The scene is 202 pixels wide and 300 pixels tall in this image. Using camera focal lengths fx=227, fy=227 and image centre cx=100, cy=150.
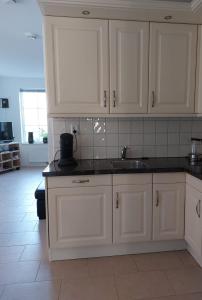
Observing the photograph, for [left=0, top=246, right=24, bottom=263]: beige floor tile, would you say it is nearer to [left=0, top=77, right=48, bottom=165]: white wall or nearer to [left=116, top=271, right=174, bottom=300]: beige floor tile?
[left=116, top=271, right=174, bottom=300]: beige floor tile

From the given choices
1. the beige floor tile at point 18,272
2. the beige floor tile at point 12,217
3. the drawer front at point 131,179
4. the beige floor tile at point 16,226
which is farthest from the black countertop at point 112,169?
the beige floor tile at point 12,217

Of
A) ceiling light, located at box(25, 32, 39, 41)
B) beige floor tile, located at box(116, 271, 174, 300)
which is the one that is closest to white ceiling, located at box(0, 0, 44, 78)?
ceiling light, located at box(25, 32, 39, 41)

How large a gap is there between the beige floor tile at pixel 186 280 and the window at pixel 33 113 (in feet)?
17.3

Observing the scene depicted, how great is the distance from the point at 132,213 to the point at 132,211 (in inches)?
0.8

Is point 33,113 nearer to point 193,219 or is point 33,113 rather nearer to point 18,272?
point 18,272

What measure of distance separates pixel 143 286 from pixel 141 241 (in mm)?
424

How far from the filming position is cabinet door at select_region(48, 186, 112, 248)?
1999 mm

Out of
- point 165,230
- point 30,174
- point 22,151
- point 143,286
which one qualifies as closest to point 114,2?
point 165,230

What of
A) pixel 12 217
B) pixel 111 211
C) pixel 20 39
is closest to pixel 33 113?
pixel 20 39

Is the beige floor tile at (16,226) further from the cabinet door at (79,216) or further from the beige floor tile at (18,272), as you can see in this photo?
the cabinet door at (79,216)

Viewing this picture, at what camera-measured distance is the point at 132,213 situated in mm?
2092

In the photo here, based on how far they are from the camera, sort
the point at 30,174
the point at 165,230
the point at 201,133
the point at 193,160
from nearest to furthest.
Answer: the point at 165,230 → the point at 193,160 → the point at 201,133 → the point at 30,174

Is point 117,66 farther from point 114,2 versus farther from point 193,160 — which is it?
point 193,160

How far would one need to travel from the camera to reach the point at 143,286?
178cm
